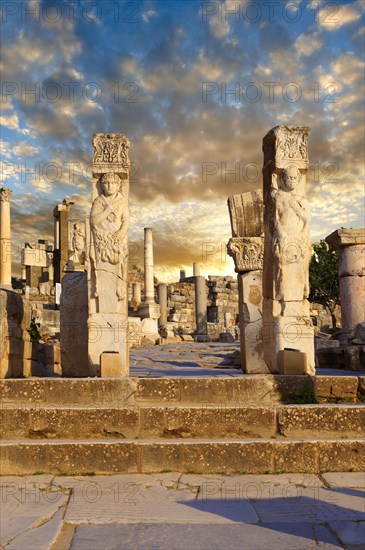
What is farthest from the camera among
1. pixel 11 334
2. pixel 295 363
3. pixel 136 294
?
pixel 136 294

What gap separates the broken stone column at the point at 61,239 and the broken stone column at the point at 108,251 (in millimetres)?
24007

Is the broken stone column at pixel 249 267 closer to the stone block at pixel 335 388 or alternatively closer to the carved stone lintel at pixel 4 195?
the stone block at pixel 335 388

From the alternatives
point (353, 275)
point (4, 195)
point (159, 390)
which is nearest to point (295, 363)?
point (159, 390)

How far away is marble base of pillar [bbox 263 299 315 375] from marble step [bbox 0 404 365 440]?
66.5 inches

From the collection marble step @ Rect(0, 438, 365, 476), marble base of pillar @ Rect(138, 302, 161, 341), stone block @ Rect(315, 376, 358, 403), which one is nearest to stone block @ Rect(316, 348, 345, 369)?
stone block @ Rect(315, 376, 358, 403)

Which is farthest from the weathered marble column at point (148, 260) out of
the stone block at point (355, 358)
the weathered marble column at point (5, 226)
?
the stone block at point (355, 358)

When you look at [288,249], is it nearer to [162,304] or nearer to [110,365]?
[110,365]

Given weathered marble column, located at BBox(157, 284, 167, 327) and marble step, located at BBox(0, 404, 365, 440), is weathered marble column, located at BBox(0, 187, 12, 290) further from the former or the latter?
marble step, located at BBox(0, 404, 365, 440)

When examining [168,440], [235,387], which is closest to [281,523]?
[168,440]

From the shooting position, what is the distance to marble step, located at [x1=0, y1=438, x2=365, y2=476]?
4.70 meters

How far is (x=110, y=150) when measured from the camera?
7.32 m

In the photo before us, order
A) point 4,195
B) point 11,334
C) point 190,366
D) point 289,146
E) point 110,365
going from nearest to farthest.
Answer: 1. point 110,365
2. point 11,334
3. point 289,146
4. point 190,366
5. point 4,195

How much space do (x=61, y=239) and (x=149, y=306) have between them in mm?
7286

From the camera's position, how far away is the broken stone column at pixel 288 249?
702 cm
